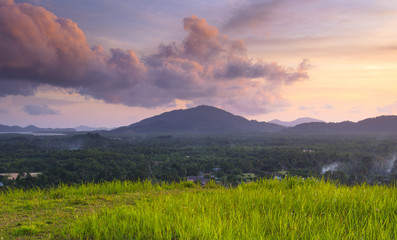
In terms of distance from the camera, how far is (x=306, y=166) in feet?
334

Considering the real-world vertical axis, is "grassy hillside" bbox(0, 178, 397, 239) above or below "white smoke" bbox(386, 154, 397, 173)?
above

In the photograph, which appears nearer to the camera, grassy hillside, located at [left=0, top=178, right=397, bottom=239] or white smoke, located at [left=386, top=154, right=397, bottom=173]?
grassy hillside, located at [left=0, top=178, right=397, bottom=239]

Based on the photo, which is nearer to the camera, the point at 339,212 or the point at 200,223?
the point at 200,223

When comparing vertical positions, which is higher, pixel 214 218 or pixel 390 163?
pixel 214 218

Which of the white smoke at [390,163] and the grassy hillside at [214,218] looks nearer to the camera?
the grassy hillside at [214,218]

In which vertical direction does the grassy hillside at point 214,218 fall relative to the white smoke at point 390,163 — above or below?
above

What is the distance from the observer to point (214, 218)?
4.99 meters

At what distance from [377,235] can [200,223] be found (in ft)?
10.3

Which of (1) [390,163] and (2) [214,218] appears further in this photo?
(1) [390,163]

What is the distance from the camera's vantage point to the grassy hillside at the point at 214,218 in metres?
4.30

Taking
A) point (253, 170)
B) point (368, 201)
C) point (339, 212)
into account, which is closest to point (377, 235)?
point (339, 212)

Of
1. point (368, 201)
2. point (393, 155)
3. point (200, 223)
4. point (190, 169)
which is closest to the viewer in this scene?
point (200, 223)

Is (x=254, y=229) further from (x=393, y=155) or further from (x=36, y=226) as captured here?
(x=393, y=155)

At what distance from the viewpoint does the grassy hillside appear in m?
4.30
